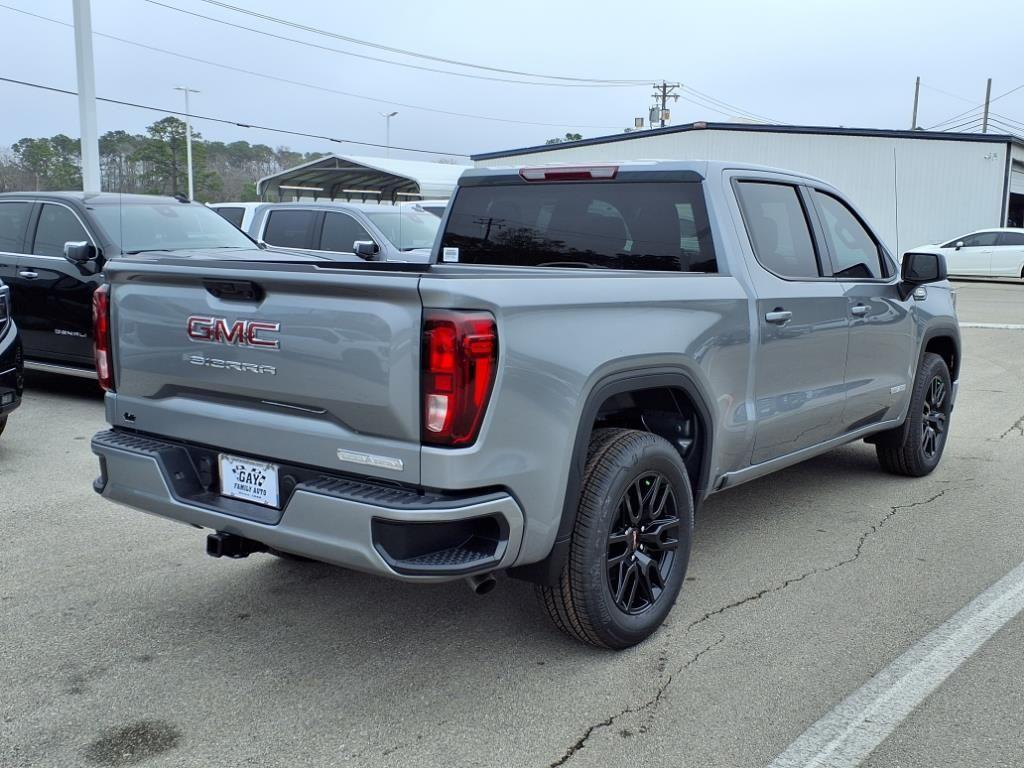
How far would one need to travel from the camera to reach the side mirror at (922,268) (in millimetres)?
5508

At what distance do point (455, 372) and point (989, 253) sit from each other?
28814mm

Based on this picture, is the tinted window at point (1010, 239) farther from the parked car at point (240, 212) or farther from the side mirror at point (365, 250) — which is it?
the side mirror at point (365, 250)

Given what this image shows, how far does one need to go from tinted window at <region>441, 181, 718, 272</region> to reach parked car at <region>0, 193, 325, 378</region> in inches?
166

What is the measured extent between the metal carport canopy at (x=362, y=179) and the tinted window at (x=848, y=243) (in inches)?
857

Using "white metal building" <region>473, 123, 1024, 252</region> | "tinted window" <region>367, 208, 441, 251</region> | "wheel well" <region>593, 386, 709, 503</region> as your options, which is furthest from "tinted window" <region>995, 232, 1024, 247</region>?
"wheel well" <region>593, 386, 709, 503</region>

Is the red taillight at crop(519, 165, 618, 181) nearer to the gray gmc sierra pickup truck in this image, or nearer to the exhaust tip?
the gray gmc sierra pickup truck

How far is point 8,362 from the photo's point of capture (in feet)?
21.3

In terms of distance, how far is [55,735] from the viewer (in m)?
3.09

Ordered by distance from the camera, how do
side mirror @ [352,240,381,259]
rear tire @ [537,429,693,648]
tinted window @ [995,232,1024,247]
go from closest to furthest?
rear tire @ [537,429,693,648]
side mirror @ [352,240,381,259]
tinted window @ [995,232,1024,247]

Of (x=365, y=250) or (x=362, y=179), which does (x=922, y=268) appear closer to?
(x=365, y=250)

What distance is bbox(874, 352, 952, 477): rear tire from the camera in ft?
20.2

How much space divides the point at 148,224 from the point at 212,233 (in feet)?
1.93

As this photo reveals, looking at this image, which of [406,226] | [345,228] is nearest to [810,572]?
[345,228]

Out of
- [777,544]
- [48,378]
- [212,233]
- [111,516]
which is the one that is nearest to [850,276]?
[777,544]
